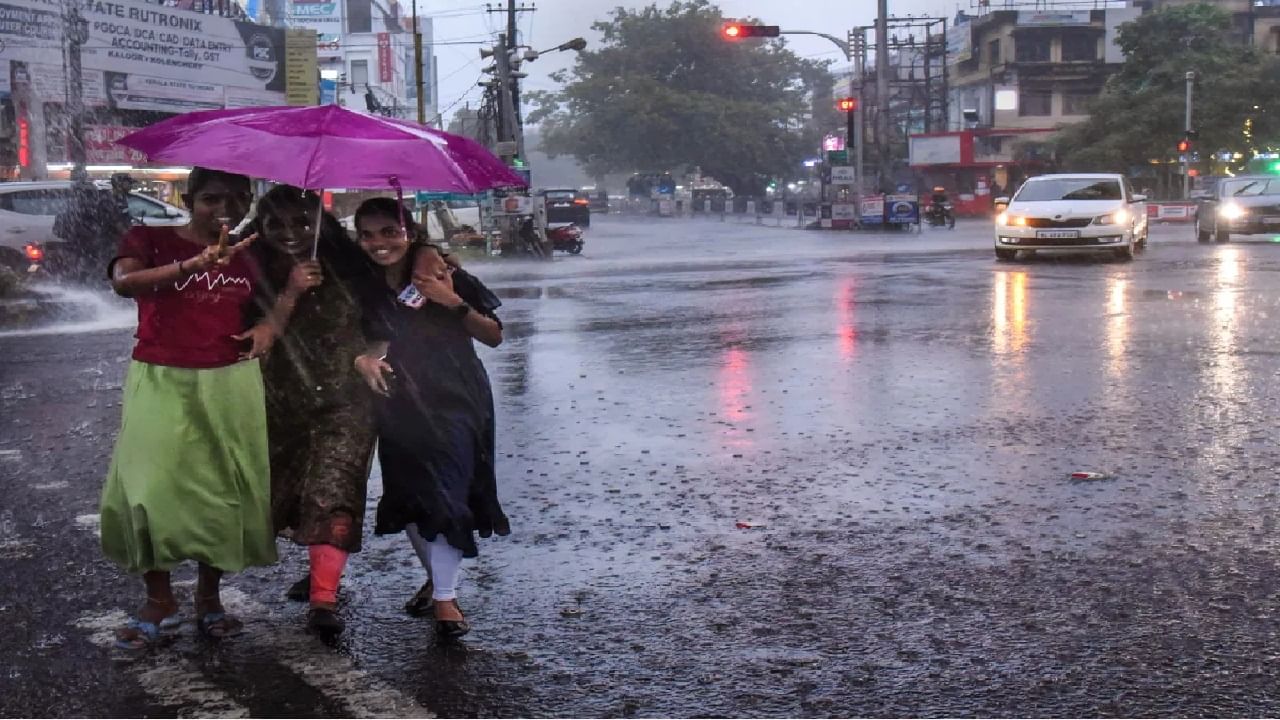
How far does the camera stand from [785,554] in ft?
18.2

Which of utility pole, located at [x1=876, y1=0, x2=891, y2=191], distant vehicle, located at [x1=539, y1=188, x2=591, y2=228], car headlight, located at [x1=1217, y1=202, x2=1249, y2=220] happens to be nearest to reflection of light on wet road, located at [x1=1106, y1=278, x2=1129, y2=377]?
car headlight, located at [x1=1217, y1=202, x2=1249, y2=220]

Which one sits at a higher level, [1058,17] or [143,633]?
[1058,17]

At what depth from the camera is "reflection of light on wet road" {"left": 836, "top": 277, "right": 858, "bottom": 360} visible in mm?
12352

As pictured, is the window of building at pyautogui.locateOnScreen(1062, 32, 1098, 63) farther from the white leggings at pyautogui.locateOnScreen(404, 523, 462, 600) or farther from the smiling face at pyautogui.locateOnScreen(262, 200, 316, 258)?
the white leggings at pyautogui.locateOnScreen(404, 523, 462, 600)

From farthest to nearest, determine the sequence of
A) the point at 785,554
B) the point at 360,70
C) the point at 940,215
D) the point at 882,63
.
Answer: the point at 360,70 → the point at 940,215 → the point at 882,63 → the point at 785,554

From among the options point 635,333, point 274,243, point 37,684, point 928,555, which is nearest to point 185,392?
point 274,243

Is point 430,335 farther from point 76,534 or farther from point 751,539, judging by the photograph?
point 76,534

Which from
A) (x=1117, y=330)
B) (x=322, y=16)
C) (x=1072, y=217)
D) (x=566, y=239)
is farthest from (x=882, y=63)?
(x=322, y=16)

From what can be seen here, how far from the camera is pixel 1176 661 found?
165 inches

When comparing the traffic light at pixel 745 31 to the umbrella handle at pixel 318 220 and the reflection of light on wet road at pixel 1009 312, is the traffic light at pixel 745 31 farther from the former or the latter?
the umbrella handle at pixel 318 220

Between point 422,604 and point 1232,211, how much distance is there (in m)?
29.6

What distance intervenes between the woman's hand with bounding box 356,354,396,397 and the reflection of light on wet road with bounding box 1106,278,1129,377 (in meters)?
7.05

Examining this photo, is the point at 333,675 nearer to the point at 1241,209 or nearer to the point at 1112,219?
the point at 1112,219

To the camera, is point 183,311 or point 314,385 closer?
point 183,311
